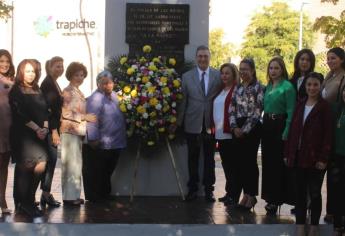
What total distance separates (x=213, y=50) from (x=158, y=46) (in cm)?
4334

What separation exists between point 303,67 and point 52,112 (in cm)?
322

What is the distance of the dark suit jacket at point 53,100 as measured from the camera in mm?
8422

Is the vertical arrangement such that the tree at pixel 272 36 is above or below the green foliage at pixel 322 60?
above

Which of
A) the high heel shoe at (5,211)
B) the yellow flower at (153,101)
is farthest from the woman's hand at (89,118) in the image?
the high heel shoe at (5,211)

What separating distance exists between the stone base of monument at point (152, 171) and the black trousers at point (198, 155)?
0.42m

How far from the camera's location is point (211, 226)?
754 centimetres

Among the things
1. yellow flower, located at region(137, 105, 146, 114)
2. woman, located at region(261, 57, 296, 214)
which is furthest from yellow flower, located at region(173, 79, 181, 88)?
woman, located at region(261, 57, 296, 214)

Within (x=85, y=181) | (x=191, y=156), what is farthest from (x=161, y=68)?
(x=85, y=181)

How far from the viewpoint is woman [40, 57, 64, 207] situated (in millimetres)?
8422

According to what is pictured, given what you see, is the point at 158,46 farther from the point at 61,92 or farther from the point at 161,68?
the point at 61,92

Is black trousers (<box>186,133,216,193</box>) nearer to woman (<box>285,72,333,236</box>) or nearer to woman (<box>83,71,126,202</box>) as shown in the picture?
woman (<box>83,71,126,202</box>)

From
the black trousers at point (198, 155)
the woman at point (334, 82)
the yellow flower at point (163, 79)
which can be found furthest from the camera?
the black trousers at point (198, 155)

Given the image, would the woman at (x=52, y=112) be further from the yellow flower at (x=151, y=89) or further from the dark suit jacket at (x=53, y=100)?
the yellow flower at (x=151, y=89)

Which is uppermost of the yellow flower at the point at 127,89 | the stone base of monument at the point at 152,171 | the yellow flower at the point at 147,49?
the yellow flower at the point at 147,49
